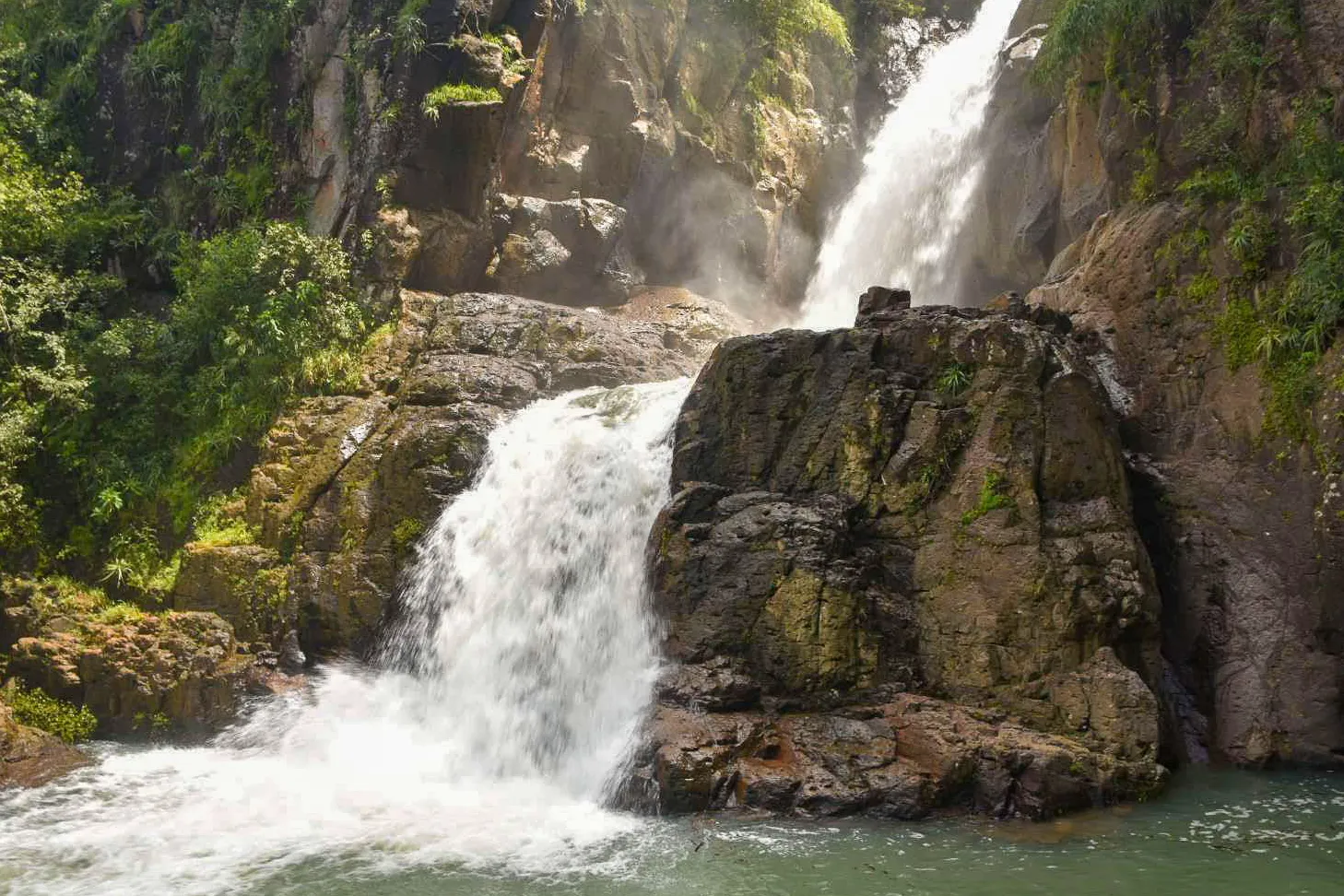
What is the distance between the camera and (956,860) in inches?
303

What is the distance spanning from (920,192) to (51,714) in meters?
20.7

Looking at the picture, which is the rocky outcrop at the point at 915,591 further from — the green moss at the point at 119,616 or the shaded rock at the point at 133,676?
the green moss at the point at 119,616

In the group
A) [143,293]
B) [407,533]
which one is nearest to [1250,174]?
[407,533]

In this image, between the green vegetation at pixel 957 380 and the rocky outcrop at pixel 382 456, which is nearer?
the green vegetation at pixel 957 380

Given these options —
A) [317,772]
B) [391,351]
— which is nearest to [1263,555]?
[317,772]

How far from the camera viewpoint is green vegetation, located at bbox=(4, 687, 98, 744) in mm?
12594

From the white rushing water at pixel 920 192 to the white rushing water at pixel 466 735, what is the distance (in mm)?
9685

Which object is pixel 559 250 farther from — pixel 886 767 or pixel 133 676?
pixel 886 767

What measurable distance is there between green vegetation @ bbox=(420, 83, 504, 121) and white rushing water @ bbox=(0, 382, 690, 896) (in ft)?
22.4

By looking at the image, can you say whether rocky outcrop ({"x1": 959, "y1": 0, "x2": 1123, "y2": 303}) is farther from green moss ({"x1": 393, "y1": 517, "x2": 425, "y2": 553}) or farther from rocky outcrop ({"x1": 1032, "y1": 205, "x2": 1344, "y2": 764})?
green moss ({"x1": 393, "y1": 517, "x2": 425, "y2": 553})

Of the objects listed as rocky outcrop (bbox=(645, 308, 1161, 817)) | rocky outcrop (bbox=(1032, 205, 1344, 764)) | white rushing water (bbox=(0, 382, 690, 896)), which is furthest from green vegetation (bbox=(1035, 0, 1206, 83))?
white rushing water (bbox=(0, 382, 690, 896))

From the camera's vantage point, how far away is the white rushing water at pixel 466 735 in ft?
27.6

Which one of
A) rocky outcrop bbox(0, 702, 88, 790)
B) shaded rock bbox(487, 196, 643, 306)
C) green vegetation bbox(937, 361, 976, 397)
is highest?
shaded rock bbox(487, 196, 643, 306)

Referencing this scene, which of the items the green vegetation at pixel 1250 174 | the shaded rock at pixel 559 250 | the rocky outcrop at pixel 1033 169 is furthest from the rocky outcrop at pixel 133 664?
the rocky outcrop at pixel 1033 169
